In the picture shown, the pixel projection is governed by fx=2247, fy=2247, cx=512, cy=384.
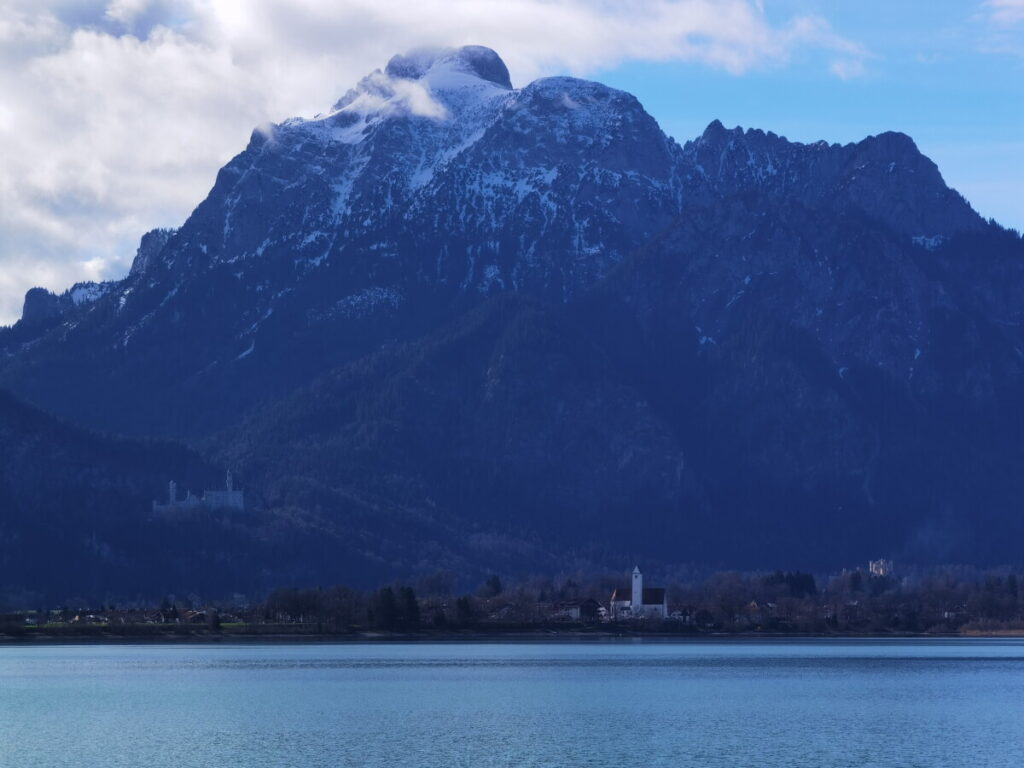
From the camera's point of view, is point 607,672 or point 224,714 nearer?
point 224,714

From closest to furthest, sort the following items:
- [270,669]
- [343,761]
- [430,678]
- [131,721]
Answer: [343,761] < [131,721] < [430,678] < [270,669]

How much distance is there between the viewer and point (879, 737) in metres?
127

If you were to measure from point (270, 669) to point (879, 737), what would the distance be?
81073 mm

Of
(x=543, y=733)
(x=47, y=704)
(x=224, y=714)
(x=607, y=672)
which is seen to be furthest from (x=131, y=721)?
(x=607, y=672)

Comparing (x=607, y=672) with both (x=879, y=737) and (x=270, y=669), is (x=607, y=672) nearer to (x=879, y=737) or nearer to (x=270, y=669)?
(x=270, y=669)

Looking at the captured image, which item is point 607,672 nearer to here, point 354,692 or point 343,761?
point 354,692

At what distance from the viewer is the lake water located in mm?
117125

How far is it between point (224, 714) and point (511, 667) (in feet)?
200

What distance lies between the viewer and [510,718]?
13912 cm

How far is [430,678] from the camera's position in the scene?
594 ft

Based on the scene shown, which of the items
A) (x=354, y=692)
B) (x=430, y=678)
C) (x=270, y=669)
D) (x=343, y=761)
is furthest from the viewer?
(x=270, y=669)

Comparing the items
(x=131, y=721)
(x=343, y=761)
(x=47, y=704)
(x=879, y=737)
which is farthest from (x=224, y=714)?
(x=879, y=737)

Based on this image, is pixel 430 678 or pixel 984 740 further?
pixel 430 678

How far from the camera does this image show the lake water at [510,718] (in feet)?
384
